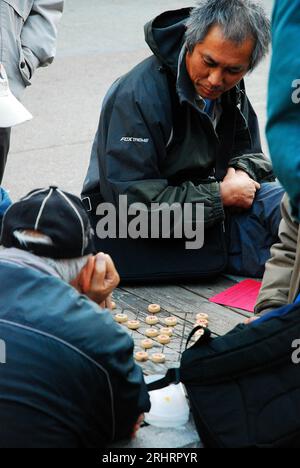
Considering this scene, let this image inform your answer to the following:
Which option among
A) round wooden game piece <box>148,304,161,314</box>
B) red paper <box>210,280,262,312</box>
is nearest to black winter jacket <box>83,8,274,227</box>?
red paper <box>210,280,262,312</box>

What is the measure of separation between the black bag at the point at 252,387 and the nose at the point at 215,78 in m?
1.31

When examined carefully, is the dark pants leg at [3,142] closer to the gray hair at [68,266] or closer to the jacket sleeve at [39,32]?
the jacket sleeve at [39,32]

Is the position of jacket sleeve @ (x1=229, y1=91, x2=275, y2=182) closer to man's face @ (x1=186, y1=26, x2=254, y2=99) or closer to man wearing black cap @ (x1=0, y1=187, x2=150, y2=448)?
man's face @ (x1=186, y1=26, x2=254, y2=99)

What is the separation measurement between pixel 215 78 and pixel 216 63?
6 cm

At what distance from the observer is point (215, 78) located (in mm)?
3854

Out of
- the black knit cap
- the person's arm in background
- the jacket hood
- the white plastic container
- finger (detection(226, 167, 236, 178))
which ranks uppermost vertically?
the person's arm in background

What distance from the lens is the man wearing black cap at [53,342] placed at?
256cm

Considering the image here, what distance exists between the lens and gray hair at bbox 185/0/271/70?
3.76 m

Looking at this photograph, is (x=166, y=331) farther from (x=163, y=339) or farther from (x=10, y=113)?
(x=10, y=113)

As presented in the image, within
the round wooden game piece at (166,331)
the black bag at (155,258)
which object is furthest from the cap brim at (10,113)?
the round wooden game piece at (166,331)

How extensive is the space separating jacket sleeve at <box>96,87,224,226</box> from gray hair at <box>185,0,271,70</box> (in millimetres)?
338

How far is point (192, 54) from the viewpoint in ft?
12.7

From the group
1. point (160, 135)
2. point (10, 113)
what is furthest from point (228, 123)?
point (10, 113)
